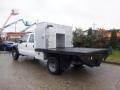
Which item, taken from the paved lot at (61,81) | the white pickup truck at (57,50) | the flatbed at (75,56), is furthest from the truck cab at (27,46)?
the paved lot at (61,81)

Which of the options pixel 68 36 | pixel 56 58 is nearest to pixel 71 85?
pixel 56 58

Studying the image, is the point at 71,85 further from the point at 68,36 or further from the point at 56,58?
the point at 68,36

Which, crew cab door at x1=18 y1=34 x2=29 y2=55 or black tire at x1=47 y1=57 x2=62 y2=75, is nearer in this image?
black tire at x1=47 y1=57 x2=62 y2=75

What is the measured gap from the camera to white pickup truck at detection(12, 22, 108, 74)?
268 inches

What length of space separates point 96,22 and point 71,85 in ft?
94.6

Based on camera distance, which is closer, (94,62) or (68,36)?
(94,62)

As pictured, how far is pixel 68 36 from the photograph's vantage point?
31.3 ft

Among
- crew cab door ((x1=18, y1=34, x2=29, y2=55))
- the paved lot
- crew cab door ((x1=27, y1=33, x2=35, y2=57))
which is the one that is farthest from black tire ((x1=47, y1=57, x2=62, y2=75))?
crew cab door ((x1=18, y1=34, x2=29, y2=55))

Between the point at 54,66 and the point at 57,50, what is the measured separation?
2.43 feet

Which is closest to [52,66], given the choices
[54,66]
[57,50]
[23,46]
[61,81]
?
[54,66]

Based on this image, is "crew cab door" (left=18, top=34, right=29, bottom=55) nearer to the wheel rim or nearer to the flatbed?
the flatbed

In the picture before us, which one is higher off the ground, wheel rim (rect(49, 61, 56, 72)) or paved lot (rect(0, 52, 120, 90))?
wheel rim (rect(49, 61, 56, 72))

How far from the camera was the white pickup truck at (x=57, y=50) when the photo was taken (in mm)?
6814

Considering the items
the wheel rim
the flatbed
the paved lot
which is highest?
the flatbed
